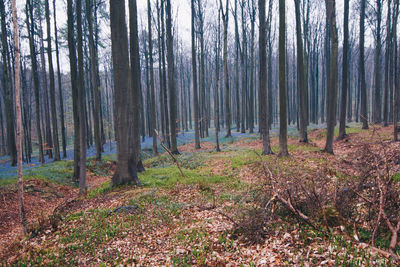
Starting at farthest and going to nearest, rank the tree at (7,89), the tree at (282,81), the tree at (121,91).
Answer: the tree at (7,89) < the tree at (282,81) < the tree at (121,91)

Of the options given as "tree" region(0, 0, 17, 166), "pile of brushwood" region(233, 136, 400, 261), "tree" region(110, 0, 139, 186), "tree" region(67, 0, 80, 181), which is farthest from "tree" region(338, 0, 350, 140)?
"tree" region(0, 0, 17, 166)

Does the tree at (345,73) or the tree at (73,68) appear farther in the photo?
the tree at (345,73)

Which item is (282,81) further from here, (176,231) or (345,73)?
(176,231)

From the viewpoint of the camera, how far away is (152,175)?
463 inches

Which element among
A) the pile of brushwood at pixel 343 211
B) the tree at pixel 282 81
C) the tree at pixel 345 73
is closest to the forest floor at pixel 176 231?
the pile of brushwood at pixel 343 211

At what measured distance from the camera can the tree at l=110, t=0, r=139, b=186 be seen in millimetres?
9461

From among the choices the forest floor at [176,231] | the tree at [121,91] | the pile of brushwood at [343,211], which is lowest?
the forest floor at [176,231]

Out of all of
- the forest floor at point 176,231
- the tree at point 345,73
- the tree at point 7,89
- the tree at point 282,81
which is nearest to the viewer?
the forest floor at point 176,231

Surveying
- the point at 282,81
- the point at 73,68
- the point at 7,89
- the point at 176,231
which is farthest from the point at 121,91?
the point at 7,89

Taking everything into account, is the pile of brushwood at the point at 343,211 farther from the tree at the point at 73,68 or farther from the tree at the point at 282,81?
the tree at the point at 73,68

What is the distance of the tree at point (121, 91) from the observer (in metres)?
9.46

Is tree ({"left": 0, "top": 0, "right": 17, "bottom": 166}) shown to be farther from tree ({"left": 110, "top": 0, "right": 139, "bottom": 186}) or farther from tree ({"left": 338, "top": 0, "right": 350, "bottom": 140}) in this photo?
tree ({"left": 338, "top": 0, "right": 350, "bottom": 140})

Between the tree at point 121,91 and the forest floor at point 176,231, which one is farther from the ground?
the tree at point 121,91

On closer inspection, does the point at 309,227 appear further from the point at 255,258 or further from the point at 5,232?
the point at 5,232
